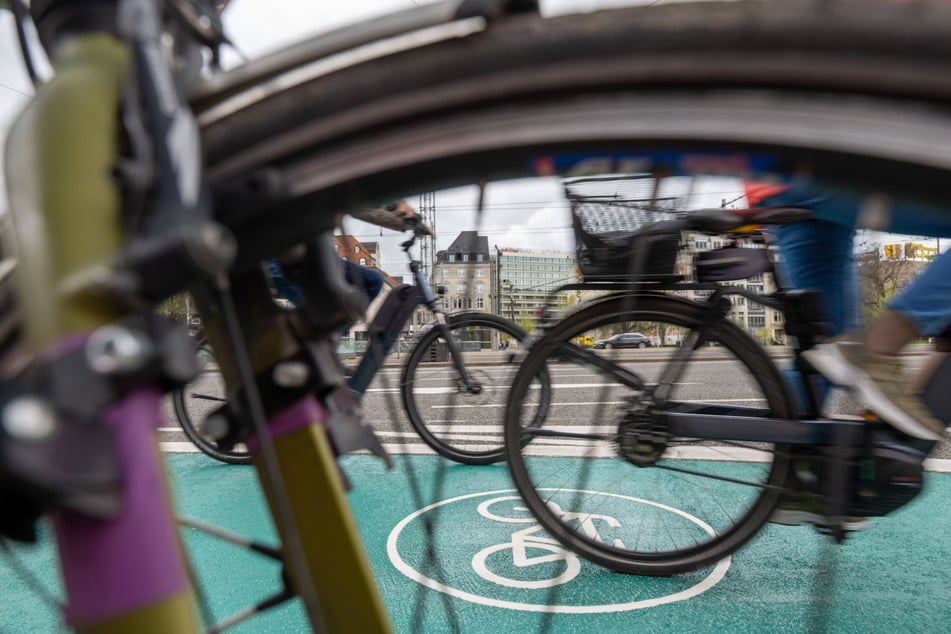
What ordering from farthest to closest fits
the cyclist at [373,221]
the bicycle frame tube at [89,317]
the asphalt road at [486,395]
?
the asphalt road at [486,395], the cyclist at [373,221], the bicycle frame tube at [89,317]

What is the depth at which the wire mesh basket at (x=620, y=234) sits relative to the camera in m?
1.48

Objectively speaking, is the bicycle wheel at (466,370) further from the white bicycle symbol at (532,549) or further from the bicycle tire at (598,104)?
the bicycle tire at (598,104)

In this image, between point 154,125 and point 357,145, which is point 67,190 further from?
point 357,145

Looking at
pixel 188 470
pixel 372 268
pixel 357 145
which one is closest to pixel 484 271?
pixel 357 145

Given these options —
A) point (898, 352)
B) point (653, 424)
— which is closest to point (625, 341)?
point (653, 424)

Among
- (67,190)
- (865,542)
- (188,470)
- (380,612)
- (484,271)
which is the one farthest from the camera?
(188,470)

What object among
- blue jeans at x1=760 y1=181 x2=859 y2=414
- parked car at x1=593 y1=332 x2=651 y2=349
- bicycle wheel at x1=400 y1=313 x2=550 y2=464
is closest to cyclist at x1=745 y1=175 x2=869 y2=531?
blue jeans at x1=760 y1=181 x2=859 y2=414

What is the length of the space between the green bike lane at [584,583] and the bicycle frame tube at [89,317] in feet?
2.04

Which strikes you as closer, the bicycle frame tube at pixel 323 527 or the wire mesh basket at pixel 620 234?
the bicycle frame tube at pixel 323 527

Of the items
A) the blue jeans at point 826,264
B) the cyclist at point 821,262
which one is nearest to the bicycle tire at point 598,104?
the cyclist at point 821,262

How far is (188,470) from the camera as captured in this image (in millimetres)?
2908

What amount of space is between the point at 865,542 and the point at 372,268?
2.17m

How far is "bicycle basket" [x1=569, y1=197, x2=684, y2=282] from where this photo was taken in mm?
1498

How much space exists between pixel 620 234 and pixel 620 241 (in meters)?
0.04
